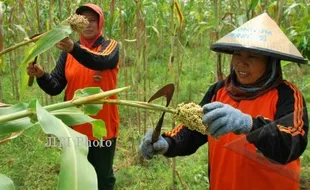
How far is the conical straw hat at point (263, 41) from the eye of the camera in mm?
1073

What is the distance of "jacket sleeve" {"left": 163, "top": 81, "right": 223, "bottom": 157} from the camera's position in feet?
4.05

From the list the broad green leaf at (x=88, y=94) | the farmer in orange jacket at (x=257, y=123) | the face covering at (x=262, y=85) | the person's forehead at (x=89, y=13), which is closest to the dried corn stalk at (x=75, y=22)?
the broad green leaf at (x=88, y=94)

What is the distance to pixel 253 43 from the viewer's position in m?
1.08

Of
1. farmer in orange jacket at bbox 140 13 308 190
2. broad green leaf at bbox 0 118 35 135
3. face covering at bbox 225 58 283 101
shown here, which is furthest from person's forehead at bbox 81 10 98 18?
broad green leaf at bbox 0 118 35 135

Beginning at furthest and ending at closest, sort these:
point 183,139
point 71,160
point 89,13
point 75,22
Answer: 1. point 89,13
2. point 183,139
3. point 75,22
4. point 71,160

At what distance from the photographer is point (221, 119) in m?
0.86

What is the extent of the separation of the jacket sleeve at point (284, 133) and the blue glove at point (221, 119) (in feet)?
0.18

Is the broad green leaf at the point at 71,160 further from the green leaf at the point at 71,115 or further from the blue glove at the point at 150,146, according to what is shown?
the blue glove at the point at 150,146

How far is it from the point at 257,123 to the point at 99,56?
3.23ft

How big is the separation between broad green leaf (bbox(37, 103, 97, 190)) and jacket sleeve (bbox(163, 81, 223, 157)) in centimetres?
68

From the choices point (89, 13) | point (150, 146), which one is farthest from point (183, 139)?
point (89, 13)

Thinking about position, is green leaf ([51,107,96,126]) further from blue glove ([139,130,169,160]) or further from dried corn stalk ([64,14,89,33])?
blue glove ([139,130,169,160])

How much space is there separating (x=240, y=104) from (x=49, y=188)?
161cm

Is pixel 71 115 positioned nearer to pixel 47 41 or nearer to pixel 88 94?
pixel 88 94
